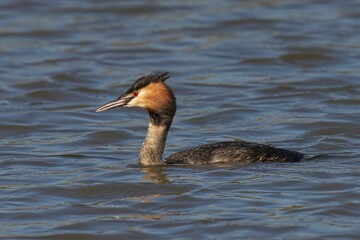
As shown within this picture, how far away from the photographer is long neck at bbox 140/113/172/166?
12.3 metres

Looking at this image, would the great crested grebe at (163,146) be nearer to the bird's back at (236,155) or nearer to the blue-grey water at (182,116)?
the bird's back at (236,155)

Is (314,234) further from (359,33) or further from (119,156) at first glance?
(359,33)

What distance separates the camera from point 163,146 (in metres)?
12.4

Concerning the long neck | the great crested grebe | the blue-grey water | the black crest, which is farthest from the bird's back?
the black crest

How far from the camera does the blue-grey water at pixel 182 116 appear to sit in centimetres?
1016

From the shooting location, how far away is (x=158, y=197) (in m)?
10.9

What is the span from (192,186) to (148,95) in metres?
1.34

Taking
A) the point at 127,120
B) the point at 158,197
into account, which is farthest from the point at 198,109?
the point at 158,197

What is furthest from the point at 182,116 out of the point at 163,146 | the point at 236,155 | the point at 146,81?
the point at 236,155

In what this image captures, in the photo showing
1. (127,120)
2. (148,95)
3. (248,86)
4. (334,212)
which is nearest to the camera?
(334,212)

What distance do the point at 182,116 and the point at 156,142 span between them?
9.85 ft

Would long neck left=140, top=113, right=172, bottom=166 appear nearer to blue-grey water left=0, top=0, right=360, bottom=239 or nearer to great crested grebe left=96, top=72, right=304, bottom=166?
great crested grebe left=96, top=72, right=304, bottom=166

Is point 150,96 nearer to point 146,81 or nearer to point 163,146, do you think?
point 146,81

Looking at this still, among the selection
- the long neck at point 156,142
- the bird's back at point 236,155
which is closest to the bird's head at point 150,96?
the long neck at point 156,142
